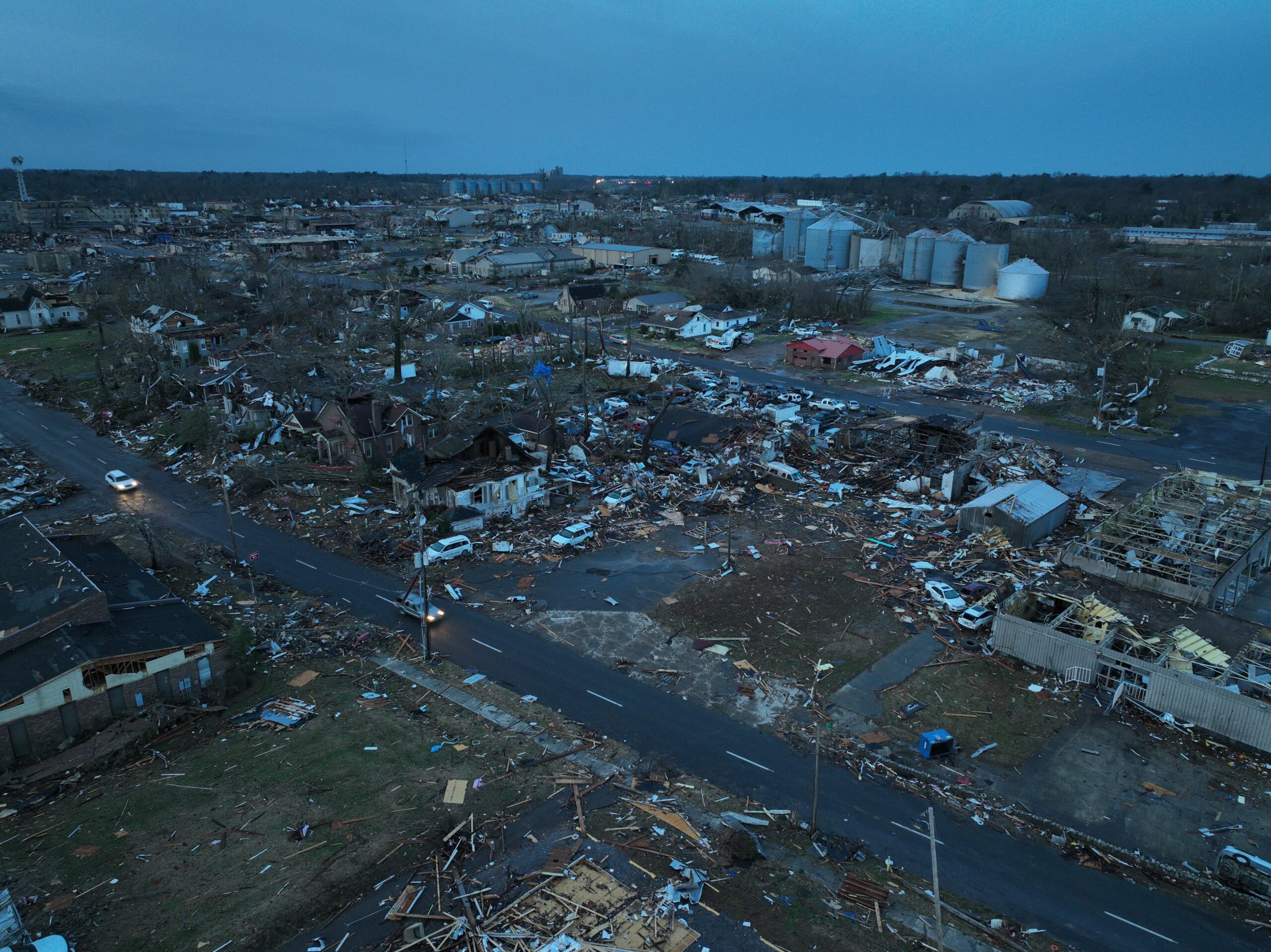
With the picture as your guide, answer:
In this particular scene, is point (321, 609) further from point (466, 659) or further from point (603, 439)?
point (603, 439)

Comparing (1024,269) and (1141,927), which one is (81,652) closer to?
(1141,927)

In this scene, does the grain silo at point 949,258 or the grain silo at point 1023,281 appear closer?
the grain silo at point 1023,281

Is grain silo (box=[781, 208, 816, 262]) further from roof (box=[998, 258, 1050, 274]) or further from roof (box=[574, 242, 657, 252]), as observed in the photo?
roof (box=[998, 258, 1050, 274])

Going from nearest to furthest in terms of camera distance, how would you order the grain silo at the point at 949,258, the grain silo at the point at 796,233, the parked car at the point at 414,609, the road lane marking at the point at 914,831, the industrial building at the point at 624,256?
1. the road lane marking at the point at 914,831
2. the parked car at the point at 414,609
3. the grain silo at the point at 949,258
4. the industrial building at the point at 624,256
5. the grain silo at the point at 796,233

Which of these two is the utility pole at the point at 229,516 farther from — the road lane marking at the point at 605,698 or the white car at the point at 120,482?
the road lane marking at the point at 605,698

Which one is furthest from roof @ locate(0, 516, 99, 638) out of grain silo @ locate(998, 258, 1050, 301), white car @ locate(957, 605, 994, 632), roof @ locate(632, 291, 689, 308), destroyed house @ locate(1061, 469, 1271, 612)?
grain silo @ locate(998, 258, 1050, 301)

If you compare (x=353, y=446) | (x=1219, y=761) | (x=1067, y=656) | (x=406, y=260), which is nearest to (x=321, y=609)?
(x=353, y=446)

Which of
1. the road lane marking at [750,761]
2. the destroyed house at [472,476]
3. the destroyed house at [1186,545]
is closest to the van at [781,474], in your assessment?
the destroyed house at [472,476]
